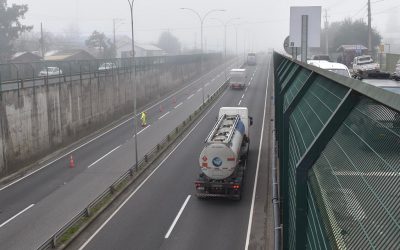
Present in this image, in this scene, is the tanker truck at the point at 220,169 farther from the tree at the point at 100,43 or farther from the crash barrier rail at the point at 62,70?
the tree at the point at 100,43

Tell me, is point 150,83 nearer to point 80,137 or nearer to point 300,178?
point 80,137

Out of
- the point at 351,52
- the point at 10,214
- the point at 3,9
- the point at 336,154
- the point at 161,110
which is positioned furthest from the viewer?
the point at 3,9

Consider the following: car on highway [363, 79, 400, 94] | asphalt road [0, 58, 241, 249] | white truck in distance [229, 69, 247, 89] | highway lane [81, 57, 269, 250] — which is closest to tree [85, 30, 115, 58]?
white truck in distance [229, 69, 247, 89]

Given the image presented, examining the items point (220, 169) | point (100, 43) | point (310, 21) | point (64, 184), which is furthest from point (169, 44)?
point (310, 21)

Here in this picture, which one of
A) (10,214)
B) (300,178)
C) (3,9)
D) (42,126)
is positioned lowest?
(10,214)

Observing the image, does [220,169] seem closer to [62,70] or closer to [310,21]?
[310,21]

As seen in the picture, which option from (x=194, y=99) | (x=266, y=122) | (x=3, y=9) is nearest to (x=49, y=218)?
(x=266, y=122)

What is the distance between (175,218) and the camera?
19.8 metres

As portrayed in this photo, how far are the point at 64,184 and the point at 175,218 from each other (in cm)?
944

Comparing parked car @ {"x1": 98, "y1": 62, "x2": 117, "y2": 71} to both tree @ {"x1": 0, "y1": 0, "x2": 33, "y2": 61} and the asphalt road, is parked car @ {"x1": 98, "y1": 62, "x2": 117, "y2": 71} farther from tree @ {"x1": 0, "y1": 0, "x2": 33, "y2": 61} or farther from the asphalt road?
tree @ {"x1": 0, "y1": 0, "x2": 33, "y2": 61}

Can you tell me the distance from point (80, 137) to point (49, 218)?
19919mm

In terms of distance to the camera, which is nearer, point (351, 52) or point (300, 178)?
point (300, 178)

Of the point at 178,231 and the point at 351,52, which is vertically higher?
the point at 351,52

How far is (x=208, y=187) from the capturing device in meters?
21.4
